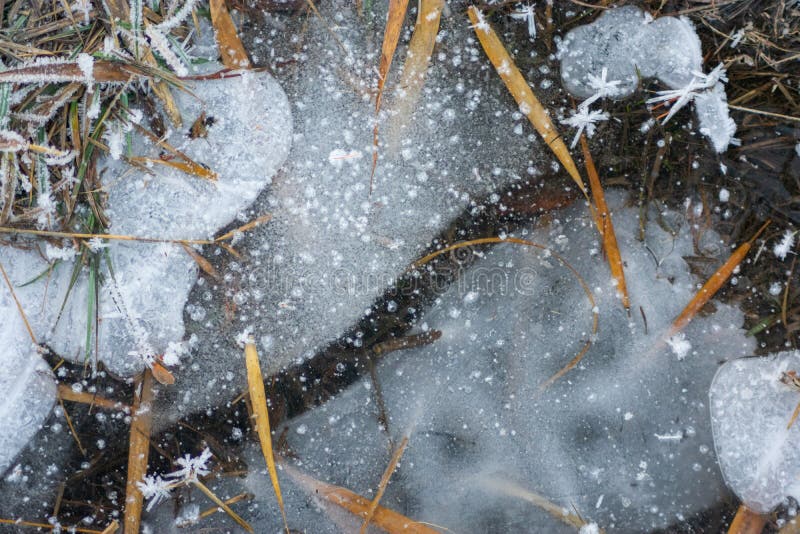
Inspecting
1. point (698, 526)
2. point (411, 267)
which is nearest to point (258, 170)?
point (411, 267)

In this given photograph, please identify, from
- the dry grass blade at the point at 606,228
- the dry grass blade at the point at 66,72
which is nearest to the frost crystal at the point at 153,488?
the dry grass blade at the point at 66,72

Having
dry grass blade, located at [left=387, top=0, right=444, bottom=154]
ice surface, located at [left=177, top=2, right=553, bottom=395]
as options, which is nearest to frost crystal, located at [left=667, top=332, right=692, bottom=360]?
ice surface, located at [left=177, top=2, right=553, bottom=395]

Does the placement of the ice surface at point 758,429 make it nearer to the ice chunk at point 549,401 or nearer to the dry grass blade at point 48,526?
the ice chunk at point 549,401

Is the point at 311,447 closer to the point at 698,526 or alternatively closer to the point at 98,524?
the point at 98,524

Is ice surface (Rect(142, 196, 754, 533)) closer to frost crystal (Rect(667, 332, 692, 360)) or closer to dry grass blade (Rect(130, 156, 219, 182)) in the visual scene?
frost crystal (Rect(667, 332, 692, 360))

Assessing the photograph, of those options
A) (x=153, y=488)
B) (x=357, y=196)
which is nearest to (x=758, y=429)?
(x=357, y=196)
